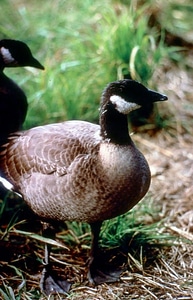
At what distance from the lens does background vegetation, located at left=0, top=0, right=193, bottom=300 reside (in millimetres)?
3365

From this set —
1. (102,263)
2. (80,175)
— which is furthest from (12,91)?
(102,263)

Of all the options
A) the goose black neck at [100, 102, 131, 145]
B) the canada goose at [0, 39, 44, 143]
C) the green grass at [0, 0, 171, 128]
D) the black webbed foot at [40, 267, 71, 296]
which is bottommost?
the black webbed foot at [40, 267, 71, 296]

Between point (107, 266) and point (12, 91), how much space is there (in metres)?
1.14

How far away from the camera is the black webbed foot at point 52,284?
10.2ft

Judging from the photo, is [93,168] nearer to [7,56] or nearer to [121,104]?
[121,104]

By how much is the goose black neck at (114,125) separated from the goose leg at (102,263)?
17.7 inches

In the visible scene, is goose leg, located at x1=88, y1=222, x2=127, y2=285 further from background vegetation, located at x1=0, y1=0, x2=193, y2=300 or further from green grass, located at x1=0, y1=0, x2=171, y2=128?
green grass, located at x1=0, y1=0, x2=171, y2=128

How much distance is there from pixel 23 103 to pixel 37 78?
1.08 m

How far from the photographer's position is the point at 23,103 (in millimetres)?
3678

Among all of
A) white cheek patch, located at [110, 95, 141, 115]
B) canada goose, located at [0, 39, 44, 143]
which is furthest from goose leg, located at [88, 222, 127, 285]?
canada goose, located at [0, 39, 44, 143]

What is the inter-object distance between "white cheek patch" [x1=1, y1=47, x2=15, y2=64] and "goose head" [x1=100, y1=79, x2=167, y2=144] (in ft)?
3.05

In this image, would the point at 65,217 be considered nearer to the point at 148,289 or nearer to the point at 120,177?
the point at 120,177

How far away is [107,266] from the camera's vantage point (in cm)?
326

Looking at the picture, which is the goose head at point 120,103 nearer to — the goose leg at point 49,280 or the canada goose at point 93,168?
the canada goose at point 93,168
